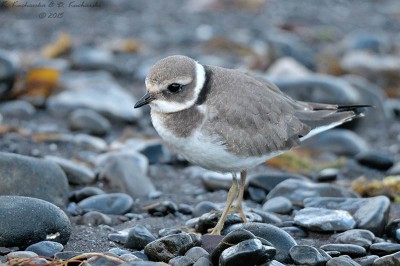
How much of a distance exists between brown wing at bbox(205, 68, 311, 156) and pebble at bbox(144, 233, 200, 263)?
88 cm

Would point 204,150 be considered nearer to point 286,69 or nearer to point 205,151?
point 205,151

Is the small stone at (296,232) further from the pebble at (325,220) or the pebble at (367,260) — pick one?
the pebble at (367,260)

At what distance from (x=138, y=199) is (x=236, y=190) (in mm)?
1078

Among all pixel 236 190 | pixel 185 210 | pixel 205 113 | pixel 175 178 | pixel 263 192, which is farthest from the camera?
pixel 175 178

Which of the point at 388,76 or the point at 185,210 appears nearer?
the point at 185,210

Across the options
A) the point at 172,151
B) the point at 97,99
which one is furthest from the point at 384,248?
the point at 97,99

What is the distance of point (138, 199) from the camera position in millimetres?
6191

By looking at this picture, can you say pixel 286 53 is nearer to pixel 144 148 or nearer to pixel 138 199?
Answer: pixel 144 148

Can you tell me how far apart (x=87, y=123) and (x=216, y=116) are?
3.10 m

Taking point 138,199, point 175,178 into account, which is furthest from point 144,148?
point 138,199

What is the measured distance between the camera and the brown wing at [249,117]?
16.9 feet

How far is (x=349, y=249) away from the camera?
4.88 metres

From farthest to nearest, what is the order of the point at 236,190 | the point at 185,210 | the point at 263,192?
the point at 263,192 < the point at 185,210 < the point at 236,190

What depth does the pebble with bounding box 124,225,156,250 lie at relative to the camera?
4.88 m
